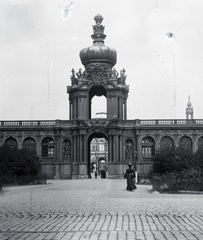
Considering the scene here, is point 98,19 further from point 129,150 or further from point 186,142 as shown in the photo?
point 186,142

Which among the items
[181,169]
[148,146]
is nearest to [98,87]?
[148,146]

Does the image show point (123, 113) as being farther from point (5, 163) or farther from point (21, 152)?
point (5, 163)

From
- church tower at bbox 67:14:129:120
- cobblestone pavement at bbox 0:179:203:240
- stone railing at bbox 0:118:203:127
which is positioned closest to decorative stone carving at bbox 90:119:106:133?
church tower at bbox 67:14:129:120

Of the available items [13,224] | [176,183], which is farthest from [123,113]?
[13,224]

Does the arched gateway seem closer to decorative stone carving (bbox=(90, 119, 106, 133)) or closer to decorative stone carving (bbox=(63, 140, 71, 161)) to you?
decorative stone carving (bbox=(90, 119, 106, 133))

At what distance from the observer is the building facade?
7188 cm

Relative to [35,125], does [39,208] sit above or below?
below

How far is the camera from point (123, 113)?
76438 mm

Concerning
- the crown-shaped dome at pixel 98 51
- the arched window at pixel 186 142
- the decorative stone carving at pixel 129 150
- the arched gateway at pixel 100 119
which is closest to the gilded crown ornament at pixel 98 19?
the crown-shaped dome at pixel 98 51

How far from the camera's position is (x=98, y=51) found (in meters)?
77.4

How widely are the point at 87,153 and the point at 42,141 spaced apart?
6.97m

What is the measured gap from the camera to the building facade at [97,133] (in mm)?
71875

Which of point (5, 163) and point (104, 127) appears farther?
point (104, 127)

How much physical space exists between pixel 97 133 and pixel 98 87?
23.4 ft
